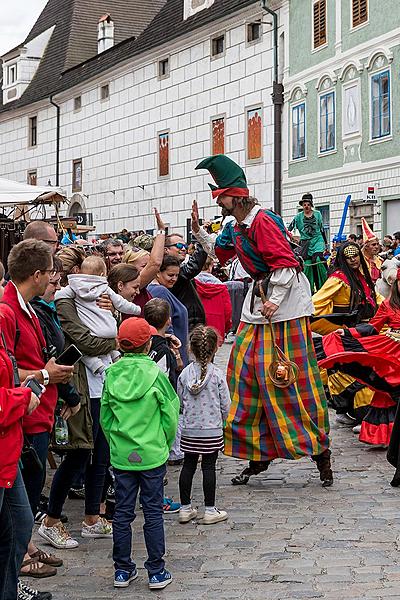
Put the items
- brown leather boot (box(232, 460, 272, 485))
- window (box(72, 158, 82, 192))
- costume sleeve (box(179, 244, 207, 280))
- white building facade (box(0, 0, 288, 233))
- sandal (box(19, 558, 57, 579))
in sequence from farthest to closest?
window (box(72, 158, 82, 192))
white building facade (box(0, 0, 288, 233))
costume sleeve (box(179, 244, 207, 280))
brown leather boot (box(232, 460, 272, 485))
sandal (box(19, 558, 57, 579))

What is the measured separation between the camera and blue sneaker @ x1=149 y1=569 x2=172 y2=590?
5250mm

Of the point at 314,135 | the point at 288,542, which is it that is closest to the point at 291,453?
the point at 288,542

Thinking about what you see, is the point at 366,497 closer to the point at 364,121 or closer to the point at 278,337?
the point at 278,337

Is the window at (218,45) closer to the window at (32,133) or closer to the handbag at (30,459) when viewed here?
the window at (32,133)

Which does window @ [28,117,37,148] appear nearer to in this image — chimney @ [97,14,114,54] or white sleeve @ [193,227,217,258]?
chimney @ [97,14,114,54]

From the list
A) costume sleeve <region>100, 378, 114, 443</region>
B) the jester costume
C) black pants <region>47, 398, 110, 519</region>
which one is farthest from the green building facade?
costume sleeve <region>100, 378, 114, 443</region>

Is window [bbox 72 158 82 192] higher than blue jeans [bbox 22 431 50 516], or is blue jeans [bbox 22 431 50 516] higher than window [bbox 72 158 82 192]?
window [bbox 72 158 82 192]

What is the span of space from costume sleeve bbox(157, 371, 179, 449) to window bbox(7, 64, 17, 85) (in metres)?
45.8

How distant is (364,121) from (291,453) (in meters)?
20.7

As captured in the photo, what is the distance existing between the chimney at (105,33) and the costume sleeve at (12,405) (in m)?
41.6

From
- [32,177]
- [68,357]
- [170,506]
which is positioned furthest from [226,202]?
[32,177]

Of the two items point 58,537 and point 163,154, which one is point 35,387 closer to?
point 58,537

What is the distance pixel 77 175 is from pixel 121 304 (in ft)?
125

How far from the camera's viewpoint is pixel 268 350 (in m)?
7.42
